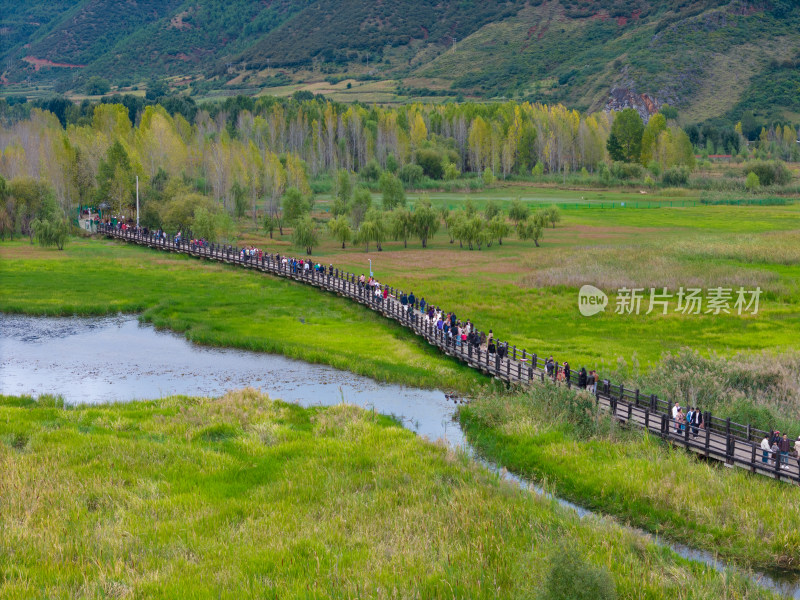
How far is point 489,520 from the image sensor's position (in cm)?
2259

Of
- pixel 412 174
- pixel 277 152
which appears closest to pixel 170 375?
pixel 412 174

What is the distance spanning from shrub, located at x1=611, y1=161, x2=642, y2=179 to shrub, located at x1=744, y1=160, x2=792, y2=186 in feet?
60.3

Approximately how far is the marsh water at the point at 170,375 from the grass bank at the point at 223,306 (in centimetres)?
144

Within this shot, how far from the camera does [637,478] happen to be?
25.8m

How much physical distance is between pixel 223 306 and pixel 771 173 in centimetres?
10905

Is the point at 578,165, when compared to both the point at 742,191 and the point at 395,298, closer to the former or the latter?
the point at 742,191

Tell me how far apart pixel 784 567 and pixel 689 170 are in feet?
431

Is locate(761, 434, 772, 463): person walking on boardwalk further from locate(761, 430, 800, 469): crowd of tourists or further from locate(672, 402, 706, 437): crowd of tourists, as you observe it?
locate(672, 402, 706, 437): crowd of tourists

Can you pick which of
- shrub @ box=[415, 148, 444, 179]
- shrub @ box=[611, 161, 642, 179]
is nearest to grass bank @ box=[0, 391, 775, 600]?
shrub @ box=[415, 148, 444, 179]

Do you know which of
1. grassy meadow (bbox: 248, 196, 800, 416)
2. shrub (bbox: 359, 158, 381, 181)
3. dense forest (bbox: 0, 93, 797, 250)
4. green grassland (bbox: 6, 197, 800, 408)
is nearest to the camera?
green grassland (bbox: 6, 197, 800, 408)

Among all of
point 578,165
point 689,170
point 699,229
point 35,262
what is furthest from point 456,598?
point 578,165

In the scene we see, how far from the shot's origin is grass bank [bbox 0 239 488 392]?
43.6 m

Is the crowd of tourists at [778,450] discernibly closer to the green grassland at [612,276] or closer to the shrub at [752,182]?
the green grassland at [612,276]

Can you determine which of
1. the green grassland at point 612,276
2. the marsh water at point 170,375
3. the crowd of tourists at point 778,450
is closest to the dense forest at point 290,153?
the green grassland at point 612,276
